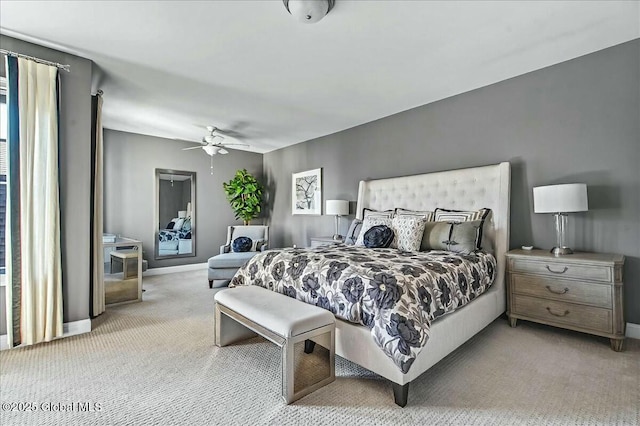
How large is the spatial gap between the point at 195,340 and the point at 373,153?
348cm

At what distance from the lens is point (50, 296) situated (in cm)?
260

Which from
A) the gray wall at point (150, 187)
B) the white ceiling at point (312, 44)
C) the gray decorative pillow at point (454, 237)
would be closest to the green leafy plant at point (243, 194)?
the gray wall at point (150, 187)

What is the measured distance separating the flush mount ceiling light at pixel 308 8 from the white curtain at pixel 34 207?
7.38ft

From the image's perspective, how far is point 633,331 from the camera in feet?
8.48

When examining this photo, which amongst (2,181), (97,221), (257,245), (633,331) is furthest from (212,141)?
(633,331)

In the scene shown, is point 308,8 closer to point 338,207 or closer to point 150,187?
point 338,207

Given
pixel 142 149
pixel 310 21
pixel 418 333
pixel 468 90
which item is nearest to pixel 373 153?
pixel 468 90

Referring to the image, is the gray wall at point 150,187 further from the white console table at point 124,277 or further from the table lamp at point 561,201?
the table lamp at point 561,201

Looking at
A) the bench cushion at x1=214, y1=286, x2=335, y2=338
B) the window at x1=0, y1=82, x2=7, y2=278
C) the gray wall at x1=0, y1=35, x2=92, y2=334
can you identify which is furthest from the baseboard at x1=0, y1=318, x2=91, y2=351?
the bench cushion at x1=214, y1=286, x2=335, y2=338

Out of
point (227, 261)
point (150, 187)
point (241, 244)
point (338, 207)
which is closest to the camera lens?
point (227, 261)

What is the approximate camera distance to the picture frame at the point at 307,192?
18.5ft

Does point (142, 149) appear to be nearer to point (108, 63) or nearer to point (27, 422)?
point (108, 63)

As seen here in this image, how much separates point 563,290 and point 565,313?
0.64 feet

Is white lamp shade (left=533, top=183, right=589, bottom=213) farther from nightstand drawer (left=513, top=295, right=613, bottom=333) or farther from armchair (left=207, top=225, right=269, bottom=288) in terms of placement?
armchair (left=207, top=225, right=269, bottom=288)
